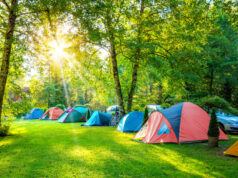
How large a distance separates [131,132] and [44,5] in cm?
790

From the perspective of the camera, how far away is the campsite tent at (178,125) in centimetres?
764

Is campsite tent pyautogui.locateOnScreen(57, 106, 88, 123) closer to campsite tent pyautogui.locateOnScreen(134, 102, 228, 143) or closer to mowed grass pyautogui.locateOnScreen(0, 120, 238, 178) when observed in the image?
mowed grass pyautogui.locateOnScreen(0, 120, 238, 178)

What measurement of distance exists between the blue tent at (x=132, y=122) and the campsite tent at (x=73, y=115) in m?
9.15

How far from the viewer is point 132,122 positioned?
37.3ft

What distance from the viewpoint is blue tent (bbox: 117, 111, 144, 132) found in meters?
11.2

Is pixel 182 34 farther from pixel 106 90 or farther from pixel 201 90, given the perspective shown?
pixel 201 90

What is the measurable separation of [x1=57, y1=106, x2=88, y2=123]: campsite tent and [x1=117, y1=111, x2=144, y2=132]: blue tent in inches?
360

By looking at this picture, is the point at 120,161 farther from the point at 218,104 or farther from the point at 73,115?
the point at 73,115

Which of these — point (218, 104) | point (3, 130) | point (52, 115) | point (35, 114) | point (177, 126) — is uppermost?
point (218, 104)

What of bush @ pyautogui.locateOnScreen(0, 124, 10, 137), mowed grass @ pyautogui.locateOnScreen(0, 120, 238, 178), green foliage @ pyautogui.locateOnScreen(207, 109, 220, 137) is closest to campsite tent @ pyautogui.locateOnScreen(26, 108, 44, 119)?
bush @ pyautogui.locateOnScreen(0, 124, 10, 137)

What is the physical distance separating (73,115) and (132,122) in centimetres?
998

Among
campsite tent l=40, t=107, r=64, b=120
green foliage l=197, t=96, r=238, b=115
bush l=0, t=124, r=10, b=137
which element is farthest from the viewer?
campsite tent l=40, t=107, r=64, b=120

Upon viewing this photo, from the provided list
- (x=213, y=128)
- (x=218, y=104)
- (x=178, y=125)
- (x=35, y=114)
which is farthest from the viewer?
(x=35, y=114)

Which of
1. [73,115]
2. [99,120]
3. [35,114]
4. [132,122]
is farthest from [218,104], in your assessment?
[35,114]
